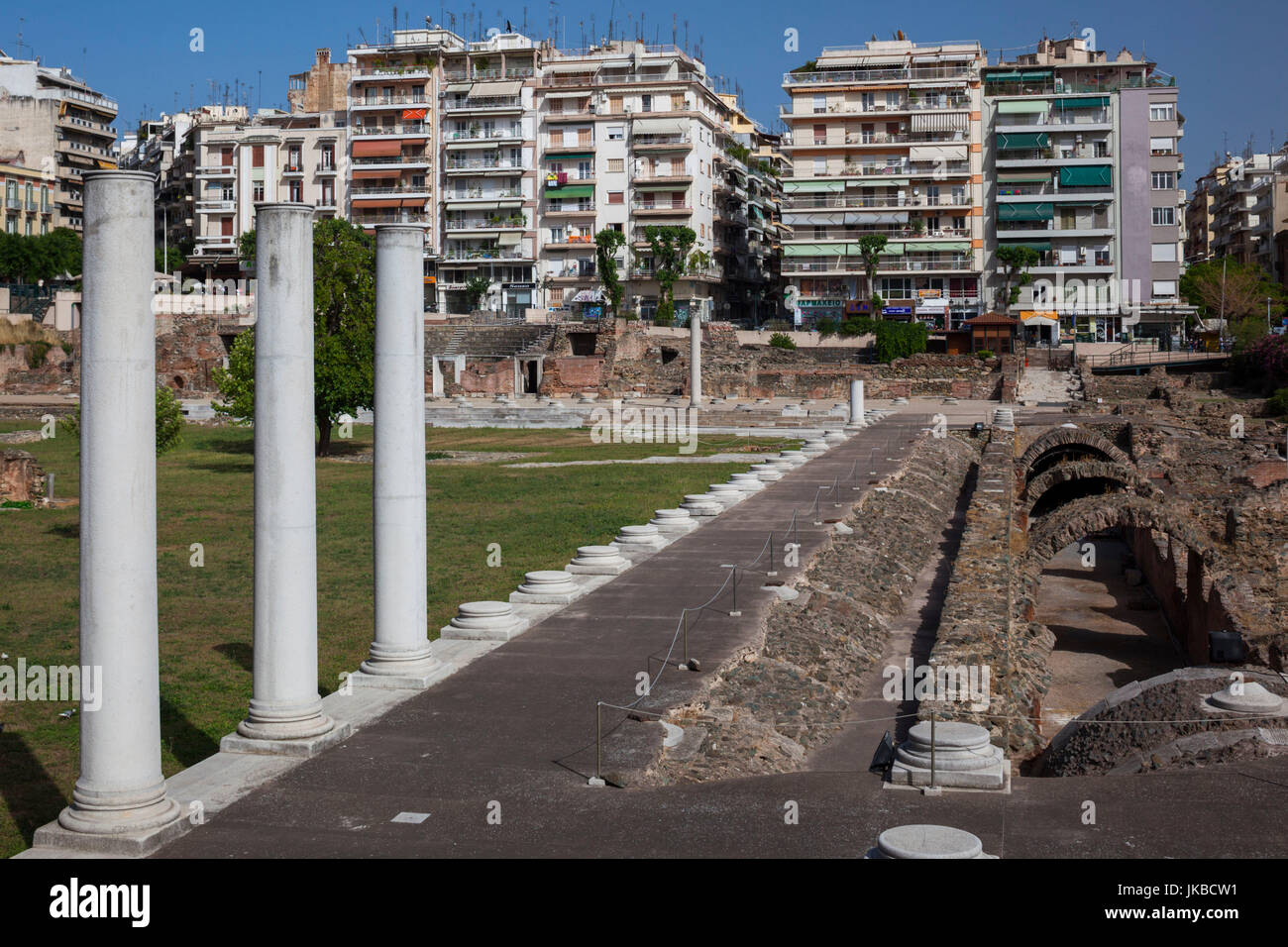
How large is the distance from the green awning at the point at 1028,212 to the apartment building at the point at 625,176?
17937 mm

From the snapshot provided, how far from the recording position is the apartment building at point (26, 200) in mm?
82875

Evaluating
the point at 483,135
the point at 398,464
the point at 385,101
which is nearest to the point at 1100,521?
the point at 398,464

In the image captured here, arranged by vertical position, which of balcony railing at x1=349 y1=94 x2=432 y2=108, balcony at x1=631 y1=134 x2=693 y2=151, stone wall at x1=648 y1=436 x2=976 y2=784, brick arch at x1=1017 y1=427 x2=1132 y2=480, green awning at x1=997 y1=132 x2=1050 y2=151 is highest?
balcony railing at x1=349 y1=94 x2=432 y2=108

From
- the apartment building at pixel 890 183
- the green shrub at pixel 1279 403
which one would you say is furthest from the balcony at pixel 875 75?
the green shrub at pixel 1279 403

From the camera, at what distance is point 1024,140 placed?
258 feet

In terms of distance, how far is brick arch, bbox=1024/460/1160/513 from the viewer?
90.0 feet

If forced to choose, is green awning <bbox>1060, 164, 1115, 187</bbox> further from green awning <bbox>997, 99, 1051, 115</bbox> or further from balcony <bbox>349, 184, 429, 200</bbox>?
balcony <bbox>349, 184, 429, 200</bbox>

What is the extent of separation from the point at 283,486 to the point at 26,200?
86.7 meters

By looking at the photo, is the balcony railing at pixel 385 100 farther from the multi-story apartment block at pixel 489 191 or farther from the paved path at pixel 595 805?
the paved path at pixel 595 805

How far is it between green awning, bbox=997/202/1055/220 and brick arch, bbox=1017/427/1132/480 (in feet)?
143

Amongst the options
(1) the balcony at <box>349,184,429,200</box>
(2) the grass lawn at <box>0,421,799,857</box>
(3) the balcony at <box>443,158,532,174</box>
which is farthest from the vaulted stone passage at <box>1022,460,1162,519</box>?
(1) the balcony at <box>349,184,429,200</box>

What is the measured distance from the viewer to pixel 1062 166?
78.1 meters

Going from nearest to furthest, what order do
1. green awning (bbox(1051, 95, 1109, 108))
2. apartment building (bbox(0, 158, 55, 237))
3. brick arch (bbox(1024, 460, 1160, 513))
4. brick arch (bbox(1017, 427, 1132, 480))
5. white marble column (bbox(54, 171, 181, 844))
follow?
white marble column (bbox(54, 171, 181, 844)), brick arch (bbox(1024, 460, 1160, 513)), brick arch (bbox(1017, 427, 1132, 480)), green awning (bbox(1051, 95, 1109, 108)), apartment building (bbox(0, 158, 55, 237))
